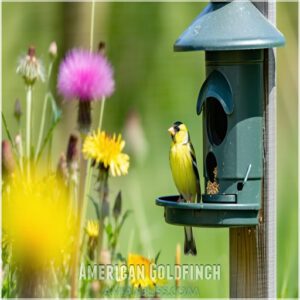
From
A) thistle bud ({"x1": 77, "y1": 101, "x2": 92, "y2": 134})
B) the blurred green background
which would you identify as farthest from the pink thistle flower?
the blurred green background

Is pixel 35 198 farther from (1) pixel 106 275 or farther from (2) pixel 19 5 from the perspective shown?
(2) pixel 19 5

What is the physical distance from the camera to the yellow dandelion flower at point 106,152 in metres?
3.76

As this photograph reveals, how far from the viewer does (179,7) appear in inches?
372

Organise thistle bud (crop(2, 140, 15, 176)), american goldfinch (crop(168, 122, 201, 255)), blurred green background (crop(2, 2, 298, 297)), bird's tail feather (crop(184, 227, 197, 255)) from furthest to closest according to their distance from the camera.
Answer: blurred green background (crop(2, 2, 298, 297))
bird's tail feather (crop(184, 227, 197, 255))
american goldfinch (crop(168, 122, 201, 255))
thistle bud (crop(2, 140, 15, 176))

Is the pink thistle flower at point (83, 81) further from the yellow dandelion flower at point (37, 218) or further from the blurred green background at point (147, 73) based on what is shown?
the blurred green background at point (147, 73)

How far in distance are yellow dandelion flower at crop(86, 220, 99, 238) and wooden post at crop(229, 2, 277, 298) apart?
50 centimetres

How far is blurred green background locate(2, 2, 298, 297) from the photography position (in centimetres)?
756

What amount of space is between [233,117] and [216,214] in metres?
0.37

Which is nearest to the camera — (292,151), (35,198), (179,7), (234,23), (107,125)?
(35,198)

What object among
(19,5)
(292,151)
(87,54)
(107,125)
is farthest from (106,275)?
(19,5)

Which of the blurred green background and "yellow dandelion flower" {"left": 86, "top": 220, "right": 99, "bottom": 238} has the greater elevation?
the blurred green background

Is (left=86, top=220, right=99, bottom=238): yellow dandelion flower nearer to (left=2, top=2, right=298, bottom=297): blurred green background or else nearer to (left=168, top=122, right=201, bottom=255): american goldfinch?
(left=168, top=122, right=201, bottom=255): american goldfinch

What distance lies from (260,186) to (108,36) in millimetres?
5939

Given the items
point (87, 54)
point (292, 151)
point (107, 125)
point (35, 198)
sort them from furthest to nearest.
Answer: point (107, 125), point (292, 151), point (87, 54), point (35, 198)
